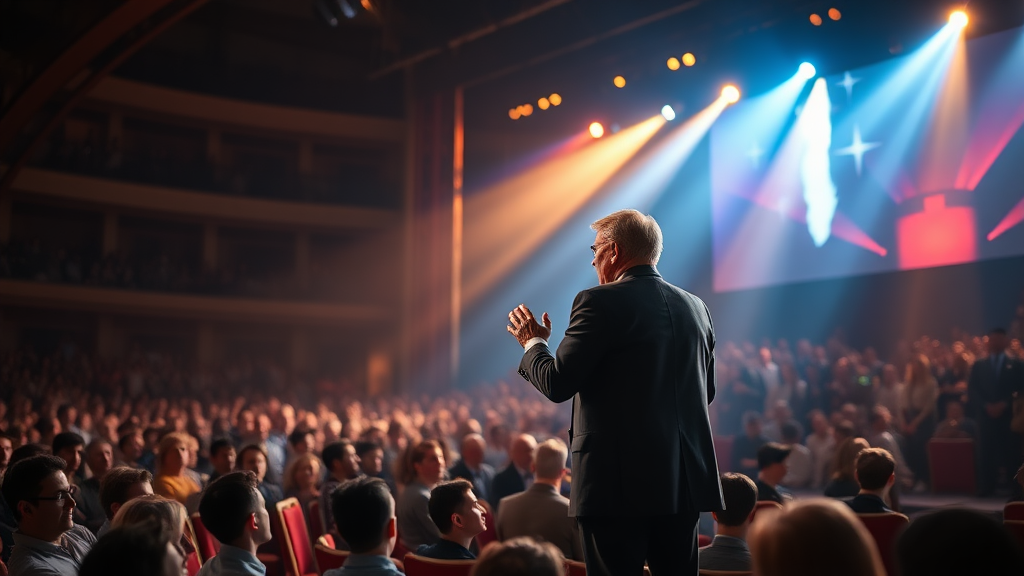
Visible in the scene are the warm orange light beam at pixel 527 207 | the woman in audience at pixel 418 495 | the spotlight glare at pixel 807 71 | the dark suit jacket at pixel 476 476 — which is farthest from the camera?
the warm orange light beam at pixel 527 207

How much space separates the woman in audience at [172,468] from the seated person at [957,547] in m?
4.78

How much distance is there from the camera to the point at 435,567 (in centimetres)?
300

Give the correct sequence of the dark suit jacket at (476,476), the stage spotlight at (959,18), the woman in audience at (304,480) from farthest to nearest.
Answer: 1. the stage spotlight at (959,18)
2. the dark suit jacket at (476,476)
3. the woman in audience at (304,480)

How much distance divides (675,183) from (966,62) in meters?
5.68

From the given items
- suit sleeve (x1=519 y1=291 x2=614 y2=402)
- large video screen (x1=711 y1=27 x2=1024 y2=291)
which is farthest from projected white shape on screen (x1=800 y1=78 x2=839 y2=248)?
suit sleeve (x1=519 y1=291 x2=614 y2=402)

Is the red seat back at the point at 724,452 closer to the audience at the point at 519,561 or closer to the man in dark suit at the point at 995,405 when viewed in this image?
the man in dark suit at the point at 995,405

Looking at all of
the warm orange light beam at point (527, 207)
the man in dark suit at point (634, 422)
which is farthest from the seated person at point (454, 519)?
the warm orange light beam at point (527, 207)

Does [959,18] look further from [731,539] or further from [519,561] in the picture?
[519,561]

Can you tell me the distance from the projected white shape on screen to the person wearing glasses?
10.4 metres

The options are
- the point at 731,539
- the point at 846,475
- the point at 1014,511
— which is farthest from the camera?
the point at 846,475

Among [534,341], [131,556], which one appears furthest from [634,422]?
[131,556]

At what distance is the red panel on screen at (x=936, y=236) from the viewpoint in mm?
10219

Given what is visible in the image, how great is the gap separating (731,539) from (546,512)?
4.20 feet

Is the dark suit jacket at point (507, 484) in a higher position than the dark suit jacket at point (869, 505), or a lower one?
lower
